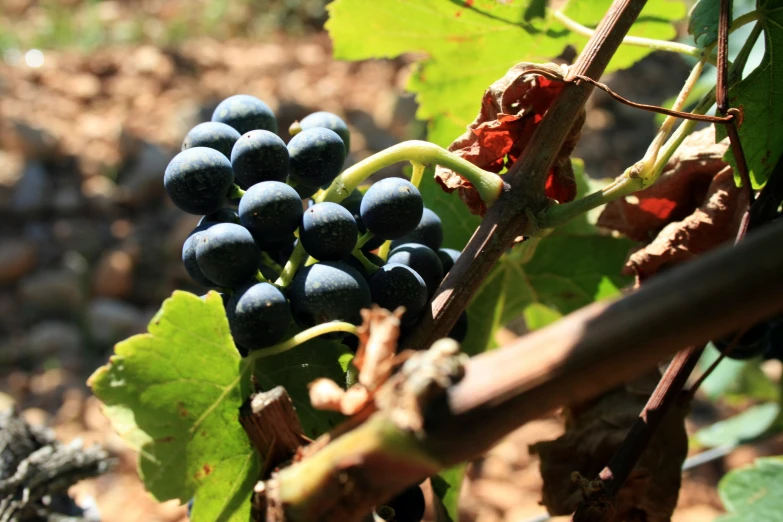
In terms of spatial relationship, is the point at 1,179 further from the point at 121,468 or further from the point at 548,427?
the point at 548,427

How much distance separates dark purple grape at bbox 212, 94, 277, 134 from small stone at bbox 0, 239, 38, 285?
11.4 ft

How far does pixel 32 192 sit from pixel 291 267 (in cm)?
384

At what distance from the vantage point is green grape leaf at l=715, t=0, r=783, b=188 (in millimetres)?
805

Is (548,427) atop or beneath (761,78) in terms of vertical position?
beneath

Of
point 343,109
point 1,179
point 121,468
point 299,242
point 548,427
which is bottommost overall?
point 548,427

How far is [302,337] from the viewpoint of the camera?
0.65 metres

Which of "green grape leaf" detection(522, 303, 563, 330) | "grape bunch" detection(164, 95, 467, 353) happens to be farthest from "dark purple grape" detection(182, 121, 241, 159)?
"green grape leaf" detection(522, 303, 563, 330)

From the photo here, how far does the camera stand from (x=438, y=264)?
0.78 m

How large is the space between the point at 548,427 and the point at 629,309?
2.75 m

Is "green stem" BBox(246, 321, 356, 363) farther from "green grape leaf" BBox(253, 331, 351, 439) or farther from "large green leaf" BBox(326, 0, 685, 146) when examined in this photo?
"large green leaf" BBox(326, 0, 685, 146)

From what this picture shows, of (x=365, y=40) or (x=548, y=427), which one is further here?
(x=548, y=427)

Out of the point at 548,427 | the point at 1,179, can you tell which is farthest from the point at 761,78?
the point at 1,179

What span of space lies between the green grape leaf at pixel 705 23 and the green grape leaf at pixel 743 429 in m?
1.23

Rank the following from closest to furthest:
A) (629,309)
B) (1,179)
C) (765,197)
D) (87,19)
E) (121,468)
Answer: (629,309), (765,197), (121,468), (1,179), (87,19)
